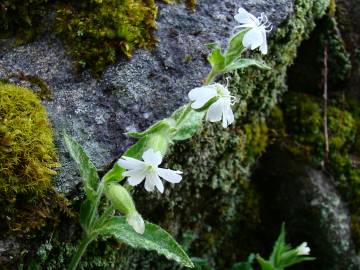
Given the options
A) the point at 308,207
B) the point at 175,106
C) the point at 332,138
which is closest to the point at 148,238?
the point at 175,106

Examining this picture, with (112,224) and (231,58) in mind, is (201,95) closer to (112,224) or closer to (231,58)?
(231,58)

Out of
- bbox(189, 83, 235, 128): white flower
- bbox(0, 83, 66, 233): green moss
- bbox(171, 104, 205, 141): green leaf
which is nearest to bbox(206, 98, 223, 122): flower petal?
bbox(189, 83, 235, 128): white flower

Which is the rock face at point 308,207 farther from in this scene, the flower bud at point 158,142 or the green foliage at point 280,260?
the flower bud at point 158,142

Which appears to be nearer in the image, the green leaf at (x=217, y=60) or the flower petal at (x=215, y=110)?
the flower petal at (x=215, y=110)

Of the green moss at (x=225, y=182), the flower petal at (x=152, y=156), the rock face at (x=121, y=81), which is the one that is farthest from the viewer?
the green moss at (x=225, y=182)

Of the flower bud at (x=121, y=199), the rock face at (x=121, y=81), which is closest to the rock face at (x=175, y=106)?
the rock face at (x=121, y=81)

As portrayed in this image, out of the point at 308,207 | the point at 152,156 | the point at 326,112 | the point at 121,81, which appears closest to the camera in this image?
the point at 152,156

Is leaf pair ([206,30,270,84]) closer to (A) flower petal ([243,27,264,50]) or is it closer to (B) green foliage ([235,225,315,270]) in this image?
(A) flower petal ([243,27,264,50])
